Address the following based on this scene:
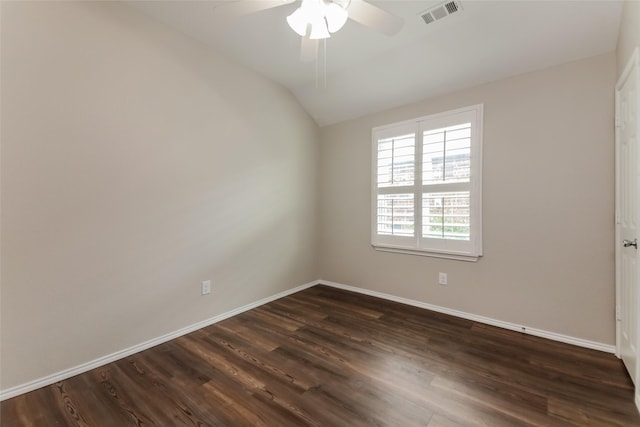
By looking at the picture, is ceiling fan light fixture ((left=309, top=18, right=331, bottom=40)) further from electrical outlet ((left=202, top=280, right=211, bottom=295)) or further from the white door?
electrical outlet ((left=202, top=280, right=211, bottom=295))

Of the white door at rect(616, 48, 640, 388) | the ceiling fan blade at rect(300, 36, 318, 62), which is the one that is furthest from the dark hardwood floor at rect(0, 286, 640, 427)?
the ceiling fan blade at rect(300, 36, 318, 62)

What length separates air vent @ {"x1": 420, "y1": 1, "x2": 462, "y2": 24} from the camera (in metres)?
2.03

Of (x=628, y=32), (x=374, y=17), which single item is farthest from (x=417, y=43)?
(x=628, y=32)

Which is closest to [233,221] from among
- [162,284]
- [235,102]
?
[162,284]

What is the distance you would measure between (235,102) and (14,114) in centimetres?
168

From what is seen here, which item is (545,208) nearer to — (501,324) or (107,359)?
(501,324)

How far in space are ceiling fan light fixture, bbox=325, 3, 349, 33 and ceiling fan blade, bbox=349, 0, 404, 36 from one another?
68 mm

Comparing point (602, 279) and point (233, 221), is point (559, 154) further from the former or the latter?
point (233, 221)

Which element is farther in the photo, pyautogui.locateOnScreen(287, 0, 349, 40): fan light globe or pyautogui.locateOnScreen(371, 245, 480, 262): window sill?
pyautogui.locateOnScreen(371, 245, 480, 262): window sill

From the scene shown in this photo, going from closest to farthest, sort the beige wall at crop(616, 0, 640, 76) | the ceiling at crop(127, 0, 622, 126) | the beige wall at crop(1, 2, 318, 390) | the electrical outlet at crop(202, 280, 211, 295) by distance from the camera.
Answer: the beige wall at crop(616, 0, 640, 76), the beige wall at crop(1, 2, 318, 390), the ceiling at crop(127, 0, 622, 126), the electrical outlet at crop(202, 280, 211, 295)

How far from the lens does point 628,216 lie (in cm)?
177

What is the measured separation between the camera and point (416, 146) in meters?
3.05

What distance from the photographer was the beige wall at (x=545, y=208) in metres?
2.12

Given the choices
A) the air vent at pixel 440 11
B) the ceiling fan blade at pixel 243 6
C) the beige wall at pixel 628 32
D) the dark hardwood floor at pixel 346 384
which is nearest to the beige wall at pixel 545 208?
the beige wall at pixel 628 32
